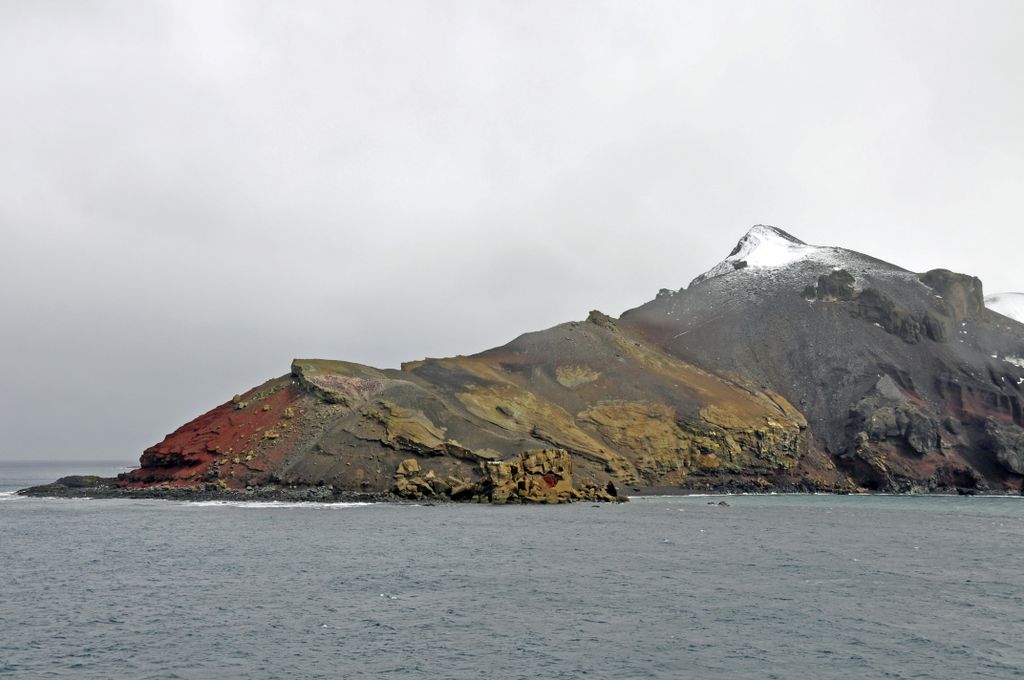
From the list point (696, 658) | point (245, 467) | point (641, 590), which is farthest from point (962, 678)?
point (245, 467)

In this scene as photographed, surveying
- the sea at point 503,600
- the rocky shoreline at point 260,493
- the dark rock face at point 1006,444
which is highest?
the dark rock face at point 1006,444

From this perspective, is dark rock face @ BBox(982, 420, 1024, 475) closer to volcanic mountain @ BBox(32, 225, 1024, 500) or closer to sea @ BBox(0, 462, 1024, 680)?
volcanic mountain @ BBox(32, 225, 1024, 500)

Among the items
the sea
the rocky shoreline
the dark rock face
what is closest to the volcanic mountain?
the dark rock face

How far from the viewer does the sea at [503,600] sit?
117ft

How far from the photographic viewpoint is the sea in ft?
117

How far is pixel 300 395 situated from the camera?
149 metres

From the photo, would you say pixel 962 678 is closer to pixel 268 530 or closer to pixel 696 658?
pixel 696 658

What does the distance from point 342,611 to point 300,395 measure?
107628mm

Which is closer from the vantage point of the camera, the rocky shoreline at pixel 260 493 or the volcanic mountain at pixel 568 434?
the rocky shoreline at pixel 260 493

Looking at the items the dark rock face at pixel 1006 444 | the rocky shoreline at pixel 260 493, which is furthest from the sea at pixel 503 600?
the dark rock face at pixel 1006 444

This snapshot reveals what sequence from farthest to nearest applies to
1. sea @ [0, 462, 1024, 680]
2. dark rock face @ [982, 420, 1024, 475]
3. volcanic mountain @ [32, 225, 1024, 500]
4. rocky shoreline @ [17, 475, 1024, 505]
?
dark rock face @ [982, 420, 1024, 475], volcanic mountain @ [32, 225, 1024, 500], rocky shoreline @ [17, 475, 1024, 505], sea @ [0, 462, 1024, 680]

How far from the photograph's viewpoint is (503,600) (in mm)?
48781

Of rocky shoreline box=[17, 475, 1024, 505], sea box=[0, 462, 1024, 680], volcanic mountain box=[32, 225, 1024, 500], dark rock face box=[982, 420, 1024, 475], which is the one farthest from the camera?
dark rock face box=[982, 420, 1024, 475]

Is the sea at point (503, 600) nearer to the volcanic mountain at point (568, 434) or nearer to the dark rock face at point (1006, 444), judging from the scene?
the volcanic mountain at point (568, 434)
